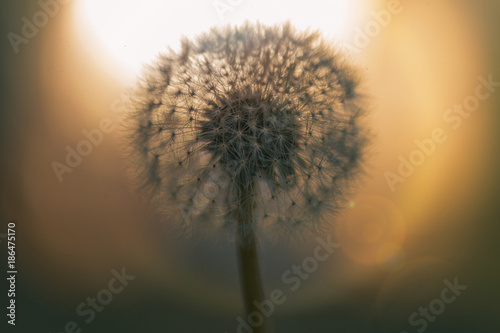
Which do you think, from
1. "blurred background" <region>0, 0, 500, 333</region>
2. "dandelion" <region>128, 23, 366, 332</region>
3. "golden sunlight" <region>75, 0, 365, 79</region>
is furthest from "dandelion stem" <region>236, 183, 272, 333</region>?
"golden sunlight" <region>75, 0, 365, 79</region>

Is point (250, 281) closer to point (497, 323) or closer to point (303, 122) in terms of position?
point (303, 122)

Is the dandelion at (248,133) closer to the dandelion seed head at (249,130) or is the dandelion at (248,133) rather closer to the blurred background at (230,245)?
the dandelion seed head at (249,130)

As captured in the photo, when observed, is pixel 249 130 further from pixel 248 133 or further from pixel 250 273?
pixel 250 273

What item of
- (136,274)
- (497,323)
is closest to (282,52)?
(136,274)

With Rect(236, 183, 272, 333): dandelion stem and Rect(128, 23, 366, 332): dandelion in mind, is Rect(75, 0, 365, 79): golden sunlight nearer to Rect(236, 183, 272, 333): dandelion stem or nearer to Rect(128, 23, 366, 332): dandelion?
Rect(128, 23, 366, 332): dandelion

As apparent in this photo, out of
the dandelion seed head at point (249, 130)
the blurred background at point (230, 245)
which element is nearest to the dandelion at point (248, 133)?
the dandelion seed head at point (249, 130)

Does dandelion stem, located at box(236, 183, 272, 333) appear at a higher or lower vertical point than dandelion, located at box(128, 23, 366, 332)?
lower
